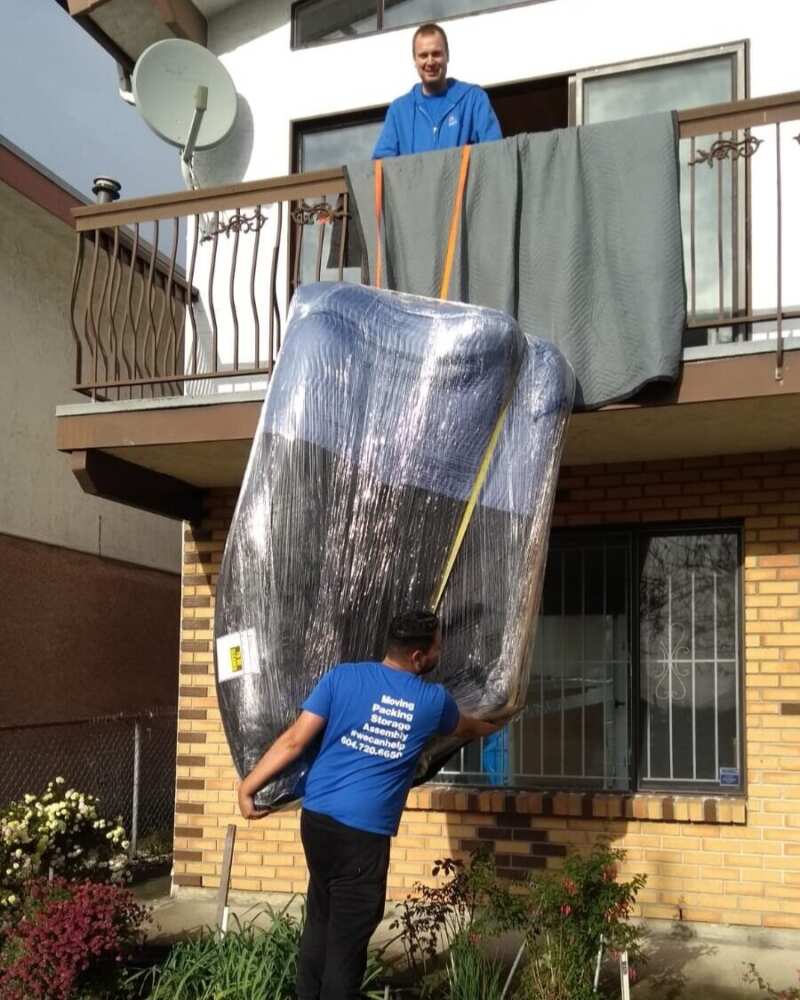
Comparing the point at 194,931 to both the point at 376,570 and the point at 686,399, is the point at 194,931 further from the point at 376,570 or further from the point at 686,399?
the point at 686,399

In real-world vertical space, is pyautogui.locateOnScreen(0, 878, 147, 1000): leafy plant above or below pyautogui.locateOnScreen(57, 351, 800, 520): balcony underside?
below

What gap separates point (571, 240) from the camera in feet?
17.8

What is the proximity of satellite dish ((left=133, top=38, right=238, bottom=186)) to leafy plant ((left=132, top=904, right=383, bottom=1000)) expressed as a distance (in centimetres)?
478

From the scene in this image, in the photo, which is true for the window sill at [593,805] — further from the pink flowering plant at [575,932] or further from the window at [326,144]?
the window at [326,144]

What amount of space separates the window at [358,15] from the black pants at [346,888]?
5530 millimetres

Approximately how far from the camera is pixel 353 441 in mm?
3832

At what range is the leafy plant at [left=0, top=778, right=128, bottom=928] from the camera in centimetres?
533

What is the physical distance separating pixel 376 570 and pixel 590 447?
274cm

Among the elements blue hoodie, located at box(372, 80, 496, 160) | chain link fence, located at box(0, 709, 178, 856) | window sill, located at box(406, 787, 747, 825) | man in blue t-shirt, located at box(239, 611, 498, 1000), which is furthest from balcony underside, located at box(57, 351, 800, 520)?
man in blue t-shirt, located at box(239, 611, 498, 1000)

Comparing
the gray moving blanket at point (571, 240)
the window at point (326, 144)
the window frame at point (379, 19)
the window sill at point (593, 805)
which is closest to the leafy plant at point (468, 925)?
the window sill at point (593, 805)

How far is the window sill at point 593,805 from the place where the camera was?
20.1 ft

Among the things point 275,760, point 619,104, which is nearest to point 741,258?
point 619,104

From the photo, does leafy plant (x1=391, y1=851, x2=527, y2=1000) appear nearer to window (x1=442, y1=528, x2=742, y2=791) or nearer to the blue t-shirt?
the blue t-shirt

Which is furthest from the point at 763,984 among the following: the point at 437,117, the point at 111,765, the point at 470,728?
the point at 111,765
